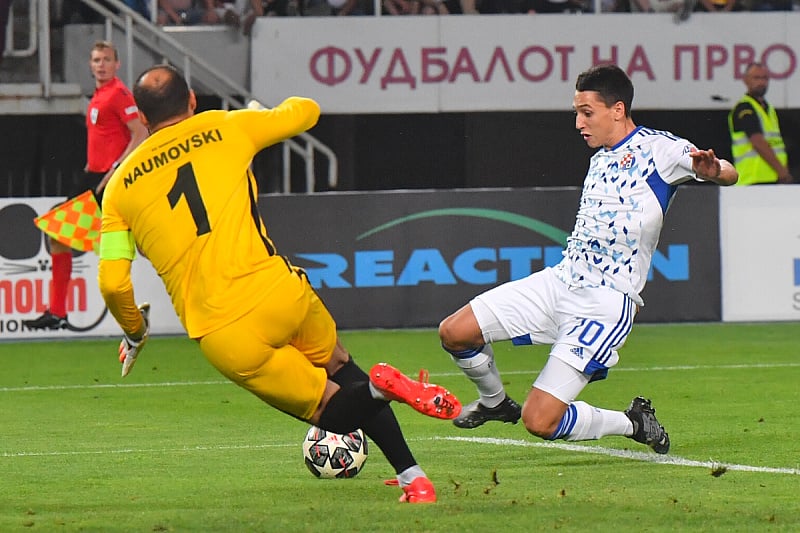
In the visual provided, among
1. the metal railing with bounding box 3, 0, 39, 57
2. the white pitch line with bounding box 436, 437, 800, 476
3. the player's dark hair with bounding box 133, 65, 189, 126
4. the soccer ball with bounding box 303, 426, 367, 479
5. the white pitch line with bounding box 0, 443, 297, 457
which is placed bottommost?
the white pitch line with bounding box 0, 443, 297, 457

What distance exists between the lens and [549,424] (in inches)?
285

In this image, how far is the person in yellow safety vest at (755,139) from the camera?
1611 cm

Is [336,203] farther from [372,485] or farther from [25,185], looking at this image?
[372,485]

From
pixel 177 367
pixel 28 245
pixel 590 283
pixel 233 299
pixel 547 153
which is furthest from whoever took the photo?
pixel 547 153

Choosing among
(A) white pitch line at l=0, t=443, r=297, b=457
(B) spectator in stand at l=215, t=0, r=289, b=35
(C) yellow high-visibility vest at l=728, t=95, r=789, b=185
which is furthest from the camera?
(B) spectator in stand at l=215, t=0, r=289, b=35

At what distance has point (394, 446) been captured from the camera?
256 inches

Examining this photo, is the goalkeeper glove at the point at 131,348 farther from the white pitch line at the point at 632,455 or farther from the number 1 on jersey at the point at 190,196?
the white pitch line at the point at 632,455

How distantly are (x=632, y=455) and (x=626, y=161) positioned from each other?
1.43m

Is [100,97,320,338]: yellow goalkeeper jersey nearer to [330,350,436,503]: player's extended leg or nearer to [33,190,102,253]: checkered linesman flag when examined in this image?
[330,350,436,503]: player's extended leg

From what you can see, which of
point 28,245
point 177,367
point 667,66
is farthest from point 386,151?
point 177,367

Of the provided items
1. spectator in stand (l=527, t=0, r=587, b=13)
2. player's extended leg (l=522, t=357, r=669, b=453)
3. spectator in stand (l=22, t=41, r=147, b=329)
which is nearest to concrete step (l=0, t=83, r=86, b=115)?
spectator in stand (l=22, t=41, r=147, b=329)

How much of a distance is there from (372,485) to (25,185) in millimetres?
11701

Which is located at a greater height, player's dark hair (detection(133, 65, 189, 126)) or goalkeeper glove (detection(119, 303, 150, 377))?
player's dark hair (detection(133, 65, 189, 126))

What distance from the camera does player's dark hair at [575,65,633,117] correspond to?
736cm
